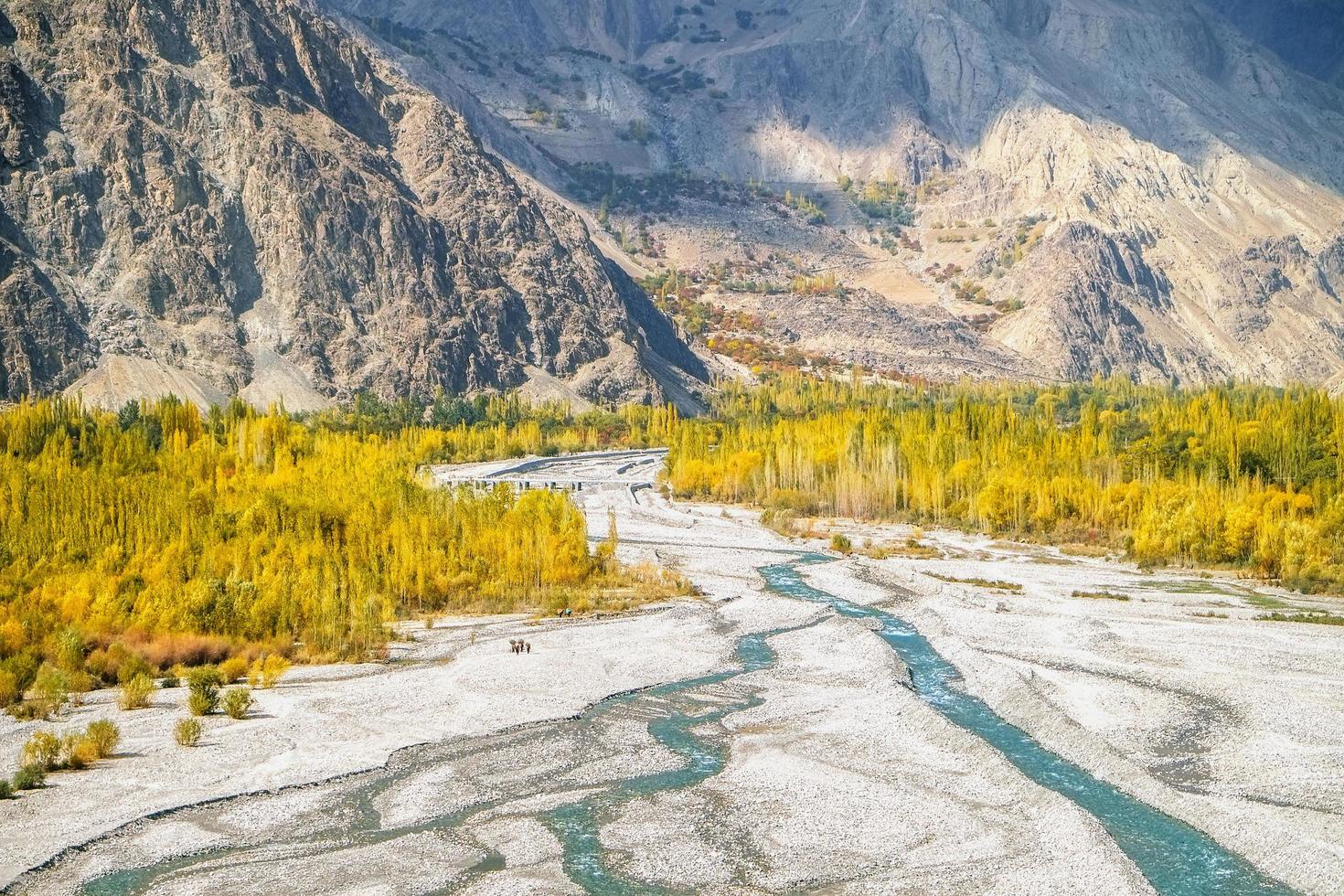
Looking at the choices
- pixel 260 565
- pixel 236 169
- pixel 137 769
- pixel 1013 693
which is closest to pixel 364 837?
pixel 137 769

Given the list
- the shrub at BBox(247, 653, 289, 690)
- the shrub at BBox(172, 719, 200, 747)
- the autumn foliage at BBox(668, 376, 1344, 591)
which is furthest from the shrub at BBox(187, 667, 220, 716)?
the autumn foliage at BBox(668, 376, 1344, 591)

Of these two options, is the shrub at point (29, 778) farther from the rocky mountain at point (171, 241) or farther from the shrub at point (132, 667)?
the rocky mountain at point (171, 241)

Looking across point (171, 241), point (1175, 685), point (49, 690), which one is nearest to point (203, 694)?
point (49, 690)

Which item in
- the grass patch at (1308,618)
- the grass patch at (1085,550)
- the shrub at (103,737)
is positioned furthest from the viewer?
the grass patch at (1085,550)

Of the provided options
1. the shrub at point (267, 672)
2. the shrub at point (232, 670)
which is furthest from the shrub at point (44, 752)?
the shrub at point (232, 670)

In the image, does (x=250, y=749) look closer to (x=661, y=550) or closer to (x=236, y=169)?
(x=661, y=550)
